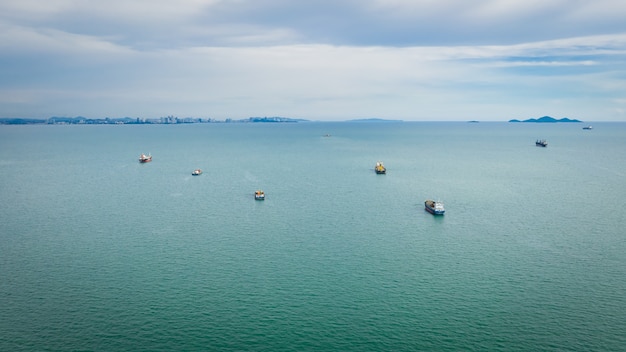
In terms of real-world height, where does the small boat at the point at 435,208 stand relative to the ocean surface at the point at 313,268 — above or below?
above

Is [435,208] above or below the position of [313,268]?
above

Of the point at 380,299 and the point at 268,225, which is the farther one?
the point at 268,225

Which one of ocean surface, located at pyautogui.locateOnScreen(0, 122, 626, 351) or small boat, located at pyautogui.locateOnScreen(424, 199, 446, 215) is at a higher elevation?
small boat, located at pyautogui.locateOnScreen(424, 199, 446, 215)

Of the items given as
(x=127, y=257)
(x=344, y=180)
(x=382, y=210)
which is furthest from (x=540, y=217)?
(x=127, y=257)

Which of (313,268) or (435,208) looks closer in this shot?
(313,268)

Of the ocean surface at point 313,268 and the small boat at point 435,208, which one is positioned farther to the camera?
the small boat at point 435,208

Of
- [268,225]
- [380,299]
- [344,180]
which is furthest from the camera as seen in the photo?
[344,180]

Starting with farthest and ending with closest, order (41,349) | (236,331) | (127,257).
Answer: (127,257) < (236,331) < (41,349)

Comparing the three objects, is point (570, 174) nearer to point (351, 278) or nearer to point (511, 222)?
point (511, 222)
